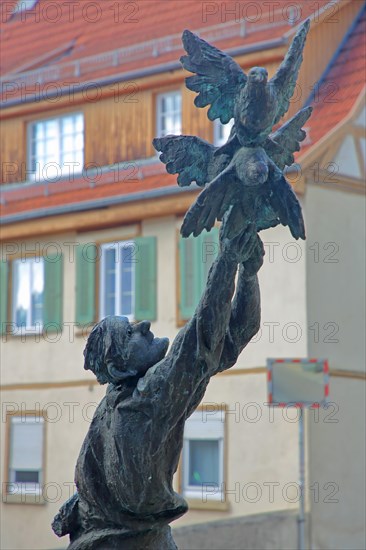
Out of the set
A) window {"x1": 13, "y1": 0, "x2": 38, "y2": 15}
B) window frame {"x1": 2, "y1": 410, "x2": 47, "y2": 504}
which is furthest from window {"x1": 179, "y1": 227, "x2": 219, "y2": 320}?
window {"x1": 13, "y1": 0, "x2": 38, "y2": 15}

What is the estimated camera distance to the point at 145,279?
22312 mm

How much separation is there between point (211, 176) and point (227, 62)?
0.34 metres

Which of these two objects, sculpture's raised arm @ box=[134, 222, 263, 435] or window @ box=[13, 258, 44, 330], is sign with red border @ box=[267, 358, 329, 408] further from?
sculpture's raised arm @ box=[134, 222, 263, 435]

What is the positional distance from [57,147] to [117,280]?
2731mm

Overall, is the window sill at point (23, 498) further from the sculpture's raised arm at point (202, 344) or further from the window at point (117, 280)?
the sculpture's raised arm at point (202, 344)

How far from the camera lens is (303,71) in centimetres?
2178

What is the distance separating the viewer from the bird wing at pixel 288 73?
165 inches

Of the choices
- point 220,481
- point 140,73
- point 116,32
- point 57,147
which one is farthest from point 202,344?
point 116,32

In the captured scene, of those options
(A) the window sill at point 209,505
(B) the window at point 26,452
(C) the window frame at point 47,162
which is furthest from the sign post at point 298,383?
(C) the window frame at point 47,162

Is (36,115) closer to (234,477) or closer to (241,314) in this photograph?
(234,477)


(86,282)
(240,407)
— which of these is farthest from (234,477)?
(86,282)

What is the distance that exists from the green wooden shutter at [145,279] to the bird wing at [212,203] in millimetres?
18098

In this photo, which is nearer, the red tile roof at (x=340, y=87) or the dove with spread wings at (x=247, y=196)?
the dove with spread wings at (x=247, y=196)

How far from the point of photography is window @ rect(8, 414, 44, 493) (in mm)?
23359
